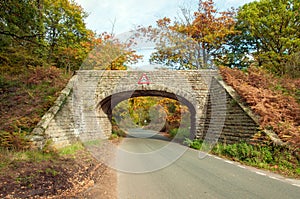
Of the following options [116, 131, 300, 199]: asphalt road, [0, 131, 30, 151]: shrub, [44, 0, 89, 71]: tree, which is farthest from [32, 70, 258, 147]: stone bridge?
[44, 0, 89, 71]: tree

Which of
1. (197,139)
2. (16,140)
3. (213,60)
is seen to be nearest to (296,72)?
(197,139)

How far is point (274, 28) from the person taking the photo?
57.6ft

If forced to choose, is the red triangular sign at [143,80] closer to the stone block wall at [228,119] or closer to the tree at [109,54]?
the stone block wall at [228,119]

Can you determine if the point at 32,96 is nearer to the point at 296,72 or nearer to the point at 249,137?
the point at 249,137

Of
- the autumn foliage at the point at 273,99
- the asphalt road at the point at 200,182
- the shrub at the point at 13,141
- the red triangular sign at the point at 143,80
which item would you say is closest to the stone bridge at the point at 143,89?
the red triangular sign at the point at 143,80

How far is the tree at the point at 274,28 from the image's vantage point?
16.9 metres

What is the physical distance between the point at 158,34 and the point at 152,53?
1976mm

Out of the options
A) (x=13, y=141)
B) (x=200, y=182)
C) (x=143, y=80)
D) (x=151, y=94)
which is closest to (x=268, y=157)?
(x=200, y=182)

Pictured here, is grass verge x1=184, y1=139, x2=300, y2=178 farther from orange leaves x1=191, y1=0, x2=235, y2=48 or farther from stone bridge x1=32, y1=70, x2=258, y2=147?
orange leaves x1=191, y1=0, x2=235, y2=48

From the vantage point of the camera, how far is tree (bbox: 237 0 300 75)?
16.9 metres

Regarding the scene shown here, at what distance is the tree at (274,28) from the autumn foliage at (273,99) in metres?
6.59

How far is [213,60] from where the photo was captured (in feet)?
66.9

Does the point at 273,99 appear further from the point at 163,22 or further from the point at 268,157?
the point at 163,22

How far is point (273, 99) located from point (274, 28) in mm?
12089
